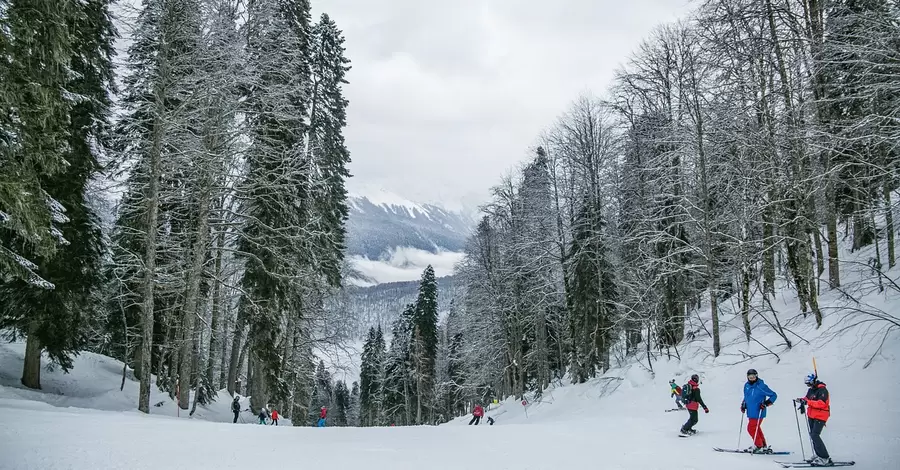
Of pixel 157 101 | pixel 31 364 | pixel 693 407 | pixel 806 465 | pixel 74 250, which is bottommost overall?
pixel 806 465

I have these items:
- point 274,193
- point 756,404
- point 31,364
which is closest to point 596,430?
point 756,404

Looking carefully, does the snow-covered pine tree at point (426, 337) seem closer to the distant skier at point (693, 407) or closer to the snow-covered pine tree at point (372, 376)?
the snow-covered pine tree at point (372, 376)

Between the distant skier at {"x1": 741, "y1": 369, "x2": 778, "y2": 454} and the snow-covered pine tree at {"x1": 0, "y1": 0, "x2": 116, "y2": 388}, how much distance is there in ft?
58.8

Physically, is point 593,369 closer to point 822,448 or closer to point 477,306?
point 477,306

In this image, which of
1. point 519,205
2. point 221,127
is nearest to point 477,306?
point 519,205

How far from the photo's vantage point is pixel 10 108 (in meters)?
8.07

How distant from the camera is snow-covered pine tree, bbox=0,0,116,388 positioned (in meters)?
15.0

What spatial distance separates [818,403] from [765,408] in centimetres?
143

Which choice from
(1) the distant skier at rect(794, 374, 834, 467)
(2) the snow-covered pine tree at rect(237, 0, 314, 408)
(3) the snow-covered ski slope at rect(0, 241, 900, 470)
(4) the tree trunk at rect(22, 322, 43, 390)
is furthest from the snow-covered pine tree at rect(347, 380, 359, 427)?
(1) the distant skier at rect(794, 374, 834, 467)

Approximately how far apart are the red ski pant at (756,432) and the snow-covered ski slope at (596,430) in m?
0.51

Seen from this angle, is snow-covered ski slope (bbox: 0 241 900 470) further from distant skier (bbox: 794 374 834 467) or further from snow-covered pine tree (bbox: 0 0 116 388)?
snow-covered pine tree (bbox: 0 0 116 388)

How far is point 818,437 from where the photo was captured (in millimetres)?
8992

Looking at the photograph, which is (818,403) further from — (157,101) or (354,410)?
(354,410)

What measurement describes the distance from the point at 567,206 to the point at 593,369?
8404mm
